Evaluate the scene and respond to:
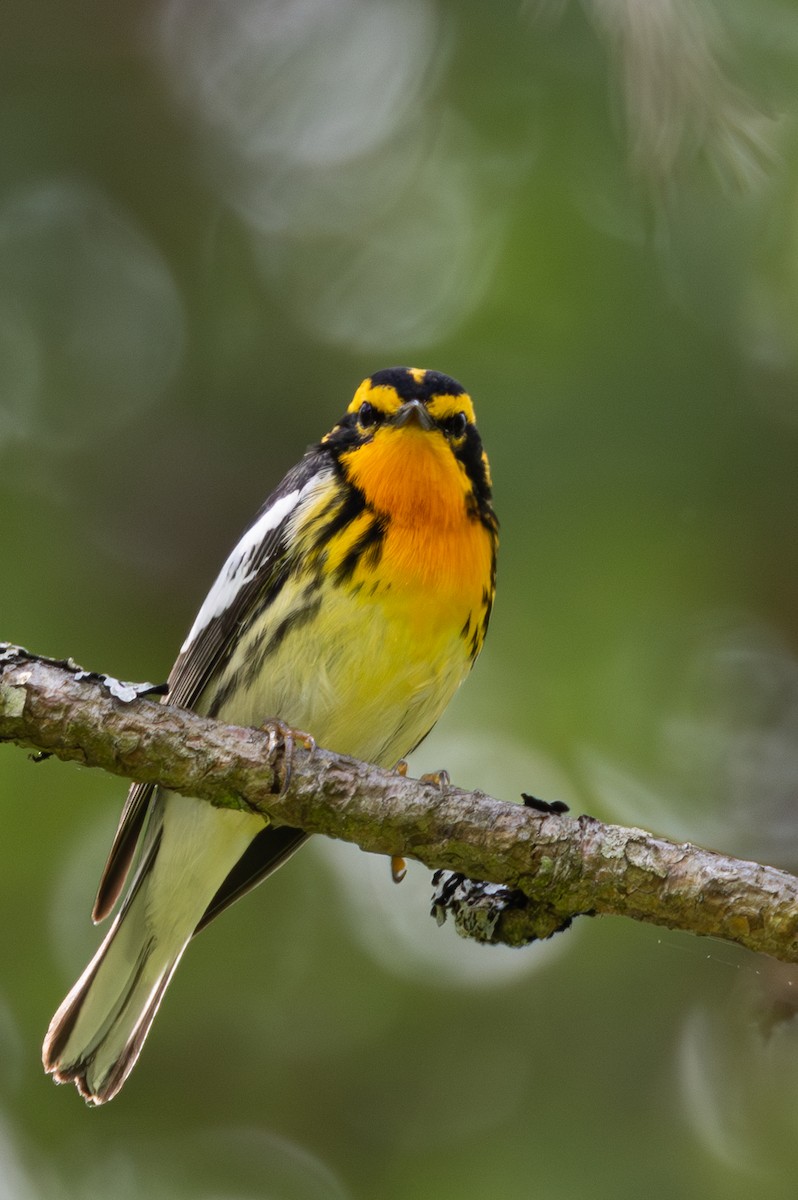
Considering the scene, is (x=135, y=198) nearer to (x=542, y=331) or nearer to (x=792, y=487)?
(x=542, y=331)

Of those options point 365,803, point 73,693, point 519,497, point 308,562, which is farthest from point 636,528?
point 73,693

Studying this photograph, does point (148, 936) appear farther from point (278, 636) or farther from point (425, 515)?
point (425, 515)

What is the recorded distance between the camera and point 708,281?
4043 mm

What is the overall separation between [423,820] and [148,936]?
135 cm


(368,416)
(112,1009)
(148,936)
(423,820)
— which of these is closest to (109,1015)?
(112,1009)

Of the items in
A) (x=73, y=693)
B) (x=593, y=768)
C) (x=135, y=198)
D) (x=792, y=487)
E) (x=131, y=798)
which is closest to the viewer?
(x=73, y=693)

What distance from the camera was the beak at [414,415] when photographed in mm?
3789

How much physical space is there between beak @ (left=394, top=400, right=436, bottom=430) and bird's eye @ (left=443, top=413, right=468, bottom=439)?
0.35 ft

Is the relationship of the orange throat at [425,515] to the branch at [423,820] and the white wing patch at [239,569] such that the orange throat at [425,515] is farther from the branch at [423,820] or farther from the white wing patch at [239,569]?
the branch at [423,820]

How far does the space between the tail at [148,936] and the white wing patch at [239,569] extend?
506 millimetres

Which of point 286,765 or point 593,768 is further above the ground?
point 593,768

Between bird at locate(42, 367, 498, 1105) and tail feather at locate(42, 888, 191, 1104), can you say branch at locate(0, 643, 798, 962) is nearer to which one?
bird at locate(42, 367, 498, 1105)

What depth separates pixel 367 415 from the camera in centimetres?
394

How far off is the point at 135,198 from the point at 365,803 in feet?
9.15
